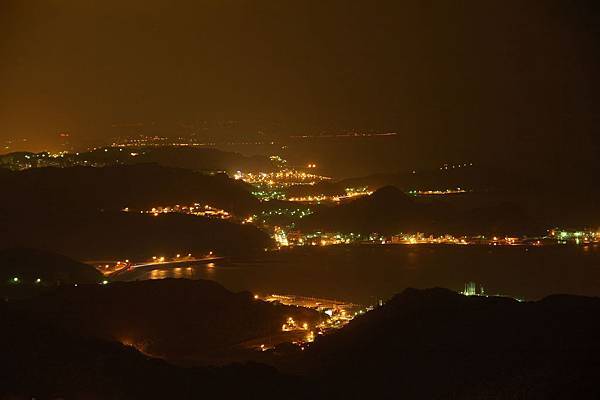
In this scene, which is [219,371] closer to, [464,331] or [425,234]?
[464,331]

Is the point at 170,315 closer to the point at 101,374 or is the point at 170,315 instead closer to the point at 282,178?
the point at 101,374

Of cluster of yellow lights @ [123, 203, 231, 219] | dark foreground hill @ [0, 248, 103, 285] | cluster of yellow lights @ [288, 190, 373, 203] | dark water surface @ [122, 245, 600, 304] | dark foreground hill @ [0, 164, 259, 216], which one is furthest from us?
cluster of yellow lights @ [288, 190, 373, 203]

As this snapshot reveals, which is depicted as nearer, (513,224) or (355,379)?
(355,379)

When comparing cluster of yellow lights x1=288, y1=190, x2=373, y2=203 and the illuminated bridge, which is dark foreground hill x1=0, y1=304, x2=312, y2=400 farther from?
cluster of yellow lights x1=288, y1=190, x2=373, y2=203

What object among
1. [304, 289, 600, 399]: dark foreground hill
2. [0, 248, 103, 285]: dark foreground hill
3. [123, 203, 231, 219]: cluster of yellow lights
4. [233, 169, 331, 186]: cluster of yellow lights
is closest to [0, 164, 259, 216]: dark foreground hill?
[123, 203, 231, 219]: cluster of yellow lights

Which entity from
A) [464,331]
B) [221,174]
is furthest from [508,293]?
[221,174]
